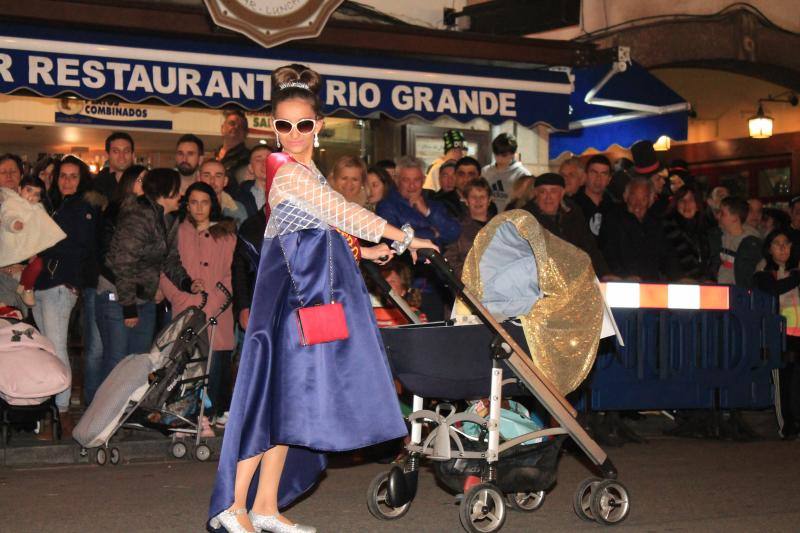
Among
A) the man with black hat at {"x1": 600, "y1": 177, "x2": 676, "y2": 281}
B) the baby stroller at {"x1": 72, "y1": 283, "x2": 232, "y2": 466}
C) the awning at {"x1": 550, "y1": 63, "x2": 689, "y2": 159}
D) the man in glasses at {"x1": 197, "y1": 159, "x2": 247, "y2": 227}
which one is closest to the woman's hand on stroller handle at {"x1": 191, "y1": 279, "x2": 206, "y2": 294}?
the baby stroller at {"x1": 72, "y1": 283, "x2": 232, "y2": 466}

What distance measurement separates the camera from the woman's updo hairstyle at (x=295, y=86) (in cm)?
538

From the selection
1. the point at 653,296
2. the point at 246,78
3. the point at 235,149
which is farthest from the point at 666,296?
the point at 235,149

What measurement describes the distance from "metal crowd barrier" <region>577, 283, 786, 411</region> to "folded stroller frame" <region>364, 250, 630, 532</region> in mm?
2821

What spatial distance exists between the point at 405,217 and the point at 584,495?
3479 mm

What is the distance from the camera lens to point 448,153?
491 inches

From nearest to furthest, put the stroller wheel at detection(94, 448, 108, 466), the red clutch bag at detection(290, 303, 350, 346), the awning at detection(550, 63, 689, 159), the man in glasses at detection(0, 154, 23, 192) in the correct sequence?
1. the red clutch bag at detection(290, 303, 350, 346)
2. the stroller wheel at detection(94, 448, 108, 466)
3. the man in glasses at detection(0, 154, 23, 192)
4. the awning at detection(550, 63, 689, 159)

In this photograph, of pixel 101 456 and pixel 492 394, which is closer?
pixel 492 394

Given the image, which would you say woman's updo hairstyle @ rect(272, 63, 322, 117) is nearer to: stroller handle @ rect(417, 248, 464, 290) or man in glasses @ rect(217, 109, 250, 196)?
stroller handle @ rect(417, 248, 464, 290)

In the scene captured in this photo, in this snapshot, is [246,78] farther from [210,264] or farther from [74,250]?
[74,250]

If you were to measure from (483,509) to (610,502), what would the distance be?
2.59ft

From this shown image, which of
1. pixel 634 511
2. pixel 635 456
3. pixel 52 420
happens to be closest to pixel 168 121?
pixel 52 420

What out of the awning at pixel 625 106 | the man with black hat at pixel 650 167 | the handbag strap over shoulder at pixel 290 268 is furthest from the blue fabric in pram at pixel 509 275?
the awning at pixel 625 106

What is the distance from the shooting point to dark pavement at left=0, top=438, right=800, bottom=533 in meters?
6.14

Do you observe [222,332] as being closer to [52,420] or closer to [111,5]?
[52,420]
